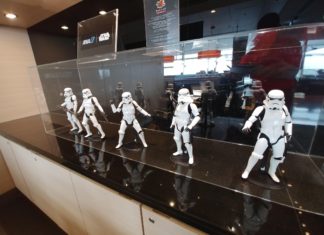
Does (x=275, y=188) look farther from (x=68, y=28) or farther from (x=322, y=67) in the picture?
(x=68, y=28)

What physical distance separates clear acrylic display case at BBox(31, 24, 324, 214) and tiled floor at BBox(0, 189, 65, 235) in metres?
0.71

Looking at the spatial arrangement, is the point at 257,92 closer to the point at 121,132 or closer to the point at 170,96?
the point at 170,96

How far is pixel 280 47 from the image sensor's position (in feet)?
2.19

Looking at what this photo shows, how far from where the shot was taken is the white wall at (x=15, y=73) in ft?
5.41

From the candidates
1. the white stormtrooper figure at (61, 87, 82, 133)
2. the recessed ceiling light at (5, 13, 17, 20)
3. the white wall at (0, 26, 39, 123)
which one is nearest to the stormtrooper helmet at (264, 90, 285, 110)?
the white stormtrooper figure at (61, 87, 82, 133)

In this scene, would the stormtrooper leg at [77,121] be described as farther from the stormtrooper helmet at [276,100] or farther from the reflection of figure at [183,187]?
the stormtrooper helmet at [276,100]

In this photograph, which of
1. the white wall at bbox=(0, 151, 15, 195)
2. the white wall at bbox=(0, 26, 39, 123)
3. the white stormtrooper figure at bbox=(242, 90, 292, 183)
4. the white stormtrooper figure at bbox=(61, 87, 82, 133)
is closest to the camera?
the white stormtrooper figure at bbox=(242, 90, 292, 183)

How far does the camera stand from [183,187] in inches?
22.7

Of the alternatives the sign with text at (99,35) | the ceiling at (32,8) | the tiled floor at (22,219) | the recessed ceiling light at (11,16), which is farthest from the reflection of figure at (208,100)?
the recessed ceiling light at (11,16)

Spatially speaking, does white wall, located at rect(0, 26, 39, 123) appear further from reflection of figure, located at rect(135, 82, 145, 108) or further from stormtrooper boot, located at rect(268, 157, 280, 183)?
stormtrooper boot, located at rect(268, 157, 280, 183)

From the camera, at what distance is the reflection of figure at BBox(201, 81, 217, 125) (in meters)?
0.86

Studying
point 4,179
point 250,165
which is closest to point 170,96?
point 250,165

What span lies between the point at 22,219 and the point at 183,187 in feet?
4.94

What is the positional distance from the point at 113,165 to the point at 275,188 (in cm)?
63
